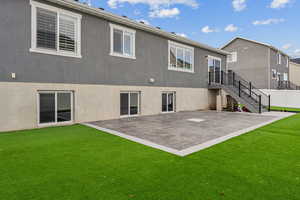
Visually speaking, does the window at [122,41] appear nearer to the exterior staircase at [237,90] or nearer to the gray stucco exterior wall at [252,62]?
the exterior staircase at [237,90]

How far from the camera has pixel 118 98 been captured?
9.76 metres

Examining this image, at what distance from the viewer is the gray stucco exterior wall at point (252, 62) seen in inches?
926

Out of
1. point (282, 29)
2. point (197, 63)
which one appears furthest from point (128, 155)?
point (282, 29)

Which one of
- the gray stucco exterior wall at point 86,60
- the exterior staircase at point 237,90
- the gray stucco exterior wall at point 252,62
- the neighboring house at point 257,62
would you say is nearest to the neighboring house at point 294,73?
the neighboring house at point 257,62

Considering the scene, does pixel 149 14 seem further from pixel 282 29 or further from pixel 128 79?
pixel 282 29

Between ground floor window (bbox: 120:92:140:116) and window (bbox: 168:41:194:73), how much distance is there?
3.61 metres

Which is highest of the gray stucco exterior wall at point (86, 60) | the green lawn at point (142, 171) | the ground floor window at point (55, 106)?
the gray stucco exterior wall at point (86, 60)

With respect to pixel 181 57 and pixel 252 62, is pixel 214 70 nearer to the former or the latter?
pixel 181 57

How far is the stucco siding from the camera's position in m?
6.67

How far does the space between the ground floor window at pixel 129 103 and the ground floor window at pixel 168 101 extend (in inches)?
91.6

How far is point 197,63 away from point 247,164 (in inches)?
471

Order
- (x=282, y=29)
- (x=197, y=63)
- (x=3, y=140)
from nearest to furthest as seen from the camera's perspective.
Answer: (x=3, y=140)
(x=197, y=63)
(x=282, y=29)

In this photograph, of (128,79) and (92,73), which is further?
(128,79)

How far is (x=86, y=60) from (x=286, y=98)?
66.8 ft
